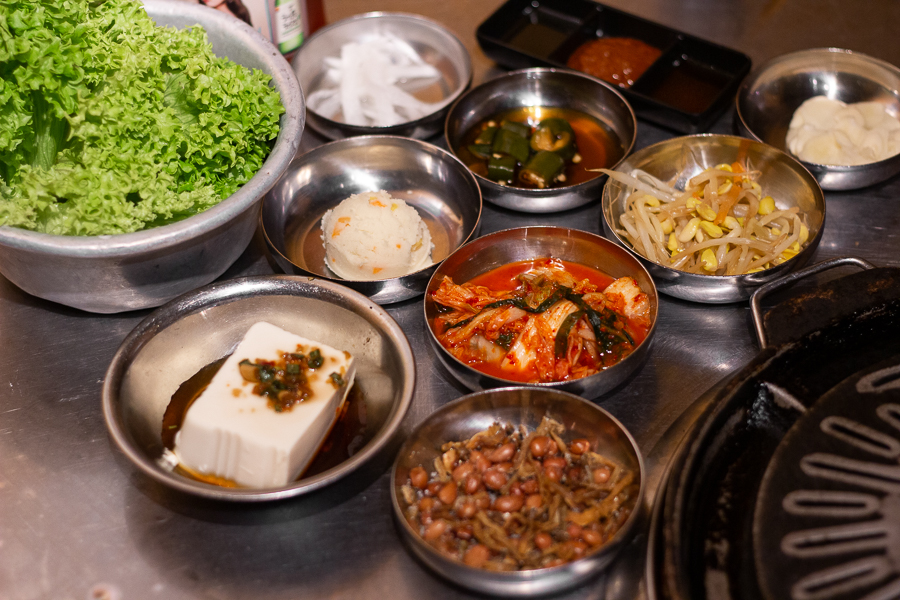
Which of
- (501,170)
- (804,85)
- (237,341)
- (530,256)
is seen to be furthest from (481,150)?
(804,85)

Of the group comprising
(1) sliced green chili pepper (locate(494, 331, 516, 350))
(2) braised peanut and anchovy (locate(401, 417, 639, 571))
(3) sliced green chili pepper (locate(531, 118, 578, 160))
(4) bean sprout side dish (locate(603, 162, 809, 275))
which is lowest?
(2) braised peanut and anchovy (locate(401, 417, 639, 571))

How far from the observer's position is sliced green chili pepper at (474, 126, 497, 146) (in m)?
3.37

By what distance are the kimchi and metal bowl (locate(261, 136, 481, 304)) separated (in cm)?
46

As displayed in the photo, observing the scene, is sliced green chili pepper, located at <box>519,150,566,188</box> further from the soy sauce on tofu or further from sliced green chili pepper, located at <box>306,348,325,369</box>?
sliced green chili pepper, located at <box>306,348,325,369</box>

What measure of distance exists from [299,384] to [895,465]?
1752 millimetres

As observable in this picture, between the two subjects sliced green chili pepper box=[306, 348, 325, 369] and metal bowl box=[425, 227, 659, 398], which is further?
metal bowl box=[425, 227, 659, 398]

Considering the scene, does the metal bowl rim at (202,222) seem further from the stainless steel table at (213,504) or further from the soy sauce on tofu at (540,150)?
the soy sauce on tofu at (540,150)

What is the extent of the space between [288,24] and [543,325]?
2213 millimetres

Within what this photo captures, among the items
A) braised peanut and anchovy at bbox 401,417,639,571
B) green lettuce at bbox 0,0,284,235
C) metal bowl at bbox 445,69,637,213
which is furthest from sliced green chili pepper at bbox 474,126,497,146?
braised peanut and anchovy at bbox 401,417,639,571

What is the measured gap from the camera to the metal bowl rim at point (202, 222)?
224cm

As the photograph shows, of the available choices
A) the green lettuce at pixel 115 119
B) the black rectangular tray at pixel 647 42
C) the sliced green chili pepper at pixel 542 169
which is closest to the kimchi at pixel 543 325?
the sliced green chili pepper at pixel 542 169

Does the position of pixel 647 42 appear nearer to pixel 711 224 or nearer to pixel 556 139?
pixel 556 139

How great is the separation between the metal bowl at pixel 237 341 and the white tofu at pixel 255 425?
137mm

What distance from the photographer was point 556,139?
3.33 m
